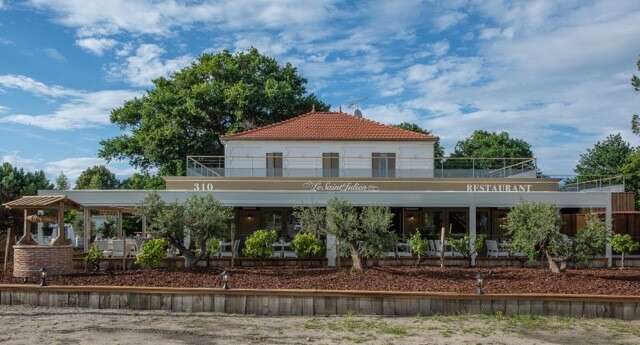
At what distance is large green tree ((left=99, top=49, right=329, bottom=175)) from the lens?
131ft

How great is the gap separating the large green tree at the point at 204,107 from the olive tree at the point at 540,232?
24.9 m

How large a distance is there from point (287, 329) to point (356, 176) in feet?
53.4

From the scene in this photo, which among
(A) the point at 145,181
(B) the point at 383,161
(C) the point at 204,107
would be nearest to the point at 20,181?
(A) the point at 145,181

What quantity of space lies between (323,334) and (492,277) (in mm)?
6712

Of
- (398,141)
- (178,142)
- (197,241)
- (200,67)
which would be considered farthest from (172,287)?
(200,67)

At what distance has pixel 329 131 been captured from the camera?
31766mm

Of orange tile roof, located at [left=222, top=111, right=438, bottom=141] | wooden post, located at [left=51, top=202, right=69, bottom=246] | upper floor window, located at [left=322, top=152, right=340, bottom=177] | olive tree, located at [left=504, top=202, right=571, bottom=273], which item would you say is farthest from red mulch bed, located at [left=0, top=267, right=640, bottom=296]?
orange tile roof, located at [left=222, top=111, right=438, bottom=141]

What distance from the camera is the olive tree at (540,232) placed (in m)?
16.3

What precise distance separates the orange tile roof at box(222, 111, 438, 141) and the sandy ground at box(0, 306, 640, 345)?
18.8m

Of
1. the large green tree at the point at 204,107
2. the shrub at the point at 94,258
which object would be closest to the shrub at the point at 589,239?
the shrub at the point at 94,258

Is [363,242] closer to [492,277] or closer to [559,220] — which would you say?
[492,277]

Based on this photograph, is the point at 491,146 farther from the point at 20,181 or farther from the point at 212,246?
the point at 212,246

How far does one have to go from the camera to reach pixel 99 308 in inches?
510

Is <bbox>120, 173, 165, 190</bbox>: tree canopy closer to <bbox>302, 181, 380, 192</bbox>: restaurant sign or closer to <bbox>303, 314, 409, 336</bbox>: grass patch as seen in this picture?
<bbox>302, 181, 380, 192</bbox>: restaurant sign
